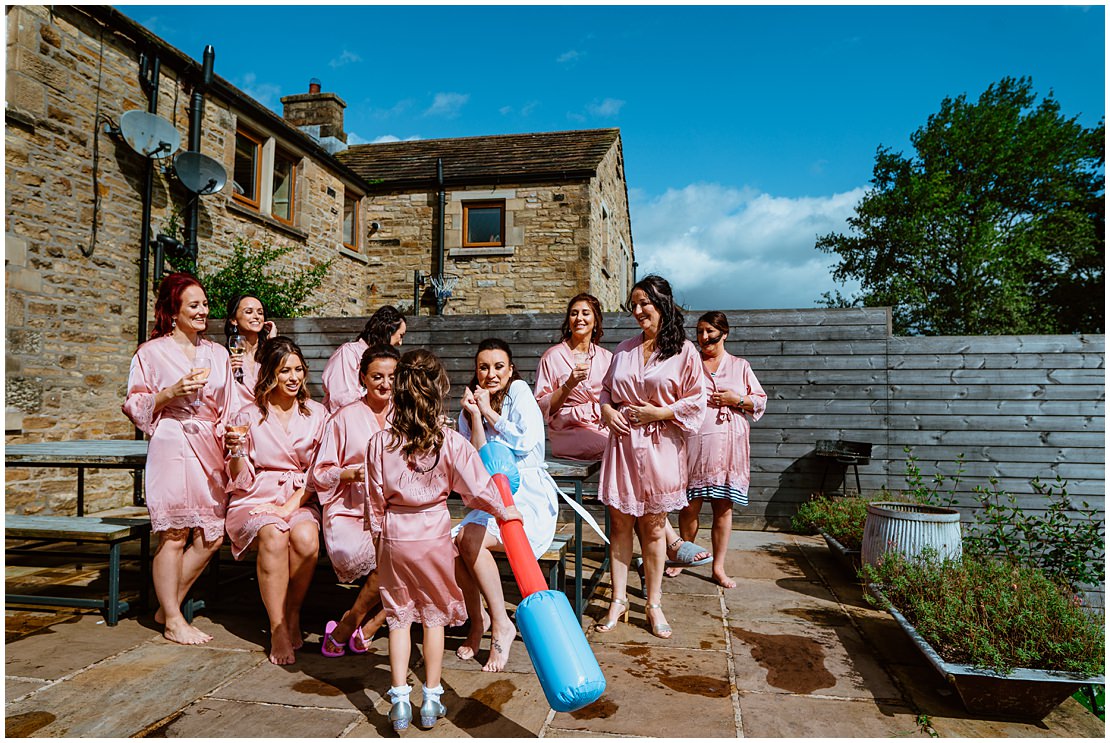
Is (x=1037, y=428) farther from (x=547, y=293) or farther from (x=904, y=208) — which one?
(x=904, y=208)

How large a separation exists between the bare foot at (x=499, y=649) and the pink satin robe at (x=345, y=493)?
0.79 metres

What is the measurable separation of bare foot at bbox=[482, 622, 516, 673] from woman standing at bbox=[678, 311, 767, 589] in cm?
217

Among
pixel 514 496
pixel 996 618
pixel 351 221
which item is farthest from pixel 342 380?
pixel 351 221

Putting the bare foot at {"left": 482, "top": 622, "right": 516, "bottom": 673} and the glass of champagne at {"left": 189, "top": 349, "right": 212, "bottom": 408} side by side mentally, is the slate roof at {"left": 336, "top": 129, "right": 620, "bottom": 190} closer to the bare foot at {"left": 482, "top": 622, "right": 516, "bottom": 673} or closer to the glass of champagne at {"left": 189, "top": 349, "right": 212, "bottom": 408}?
the glass of champagne at {"left": 189, "top": 349, "right": 212, "bottom": 408}

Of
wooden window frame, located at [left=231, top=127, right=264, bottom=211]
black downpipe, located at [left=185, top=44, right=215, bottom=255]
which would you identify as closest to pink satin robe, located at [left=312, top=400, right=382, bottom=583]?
black downpipe, located at [left=185, top=44, right=215, bottom=255]

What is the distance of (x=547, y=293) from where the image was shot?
13.9 meters

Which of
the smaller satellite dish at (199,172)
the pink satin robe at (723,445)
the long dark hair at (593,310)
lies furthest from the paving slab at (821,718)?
the smaller satellite dish at (199,172)

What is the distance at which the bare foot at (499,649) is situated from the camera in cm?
351

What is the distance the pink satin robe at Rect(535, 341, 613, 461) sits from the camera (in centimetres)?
496

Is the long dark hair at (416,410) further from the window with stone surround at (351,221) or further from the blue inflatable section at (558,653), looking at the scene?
the window with stone surround at (351,221)

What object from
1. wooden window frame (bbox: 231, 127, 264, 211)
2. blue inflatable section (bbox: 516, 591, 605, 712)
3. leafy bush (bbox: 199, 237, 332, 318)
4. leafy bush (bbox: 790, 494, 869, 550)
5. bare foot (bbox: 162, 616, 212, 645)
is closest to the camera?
blue inflatable section (bbox: 516, 591, 605, 712)

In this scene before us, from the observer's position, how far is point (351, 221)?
1465 cm

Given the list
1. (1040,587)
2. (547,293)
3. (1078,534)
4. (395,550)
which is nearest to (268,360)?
(395,550)

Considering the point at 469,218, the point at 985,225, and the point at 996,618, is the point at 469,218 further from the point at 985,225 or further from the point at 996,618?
the point at 985,225
